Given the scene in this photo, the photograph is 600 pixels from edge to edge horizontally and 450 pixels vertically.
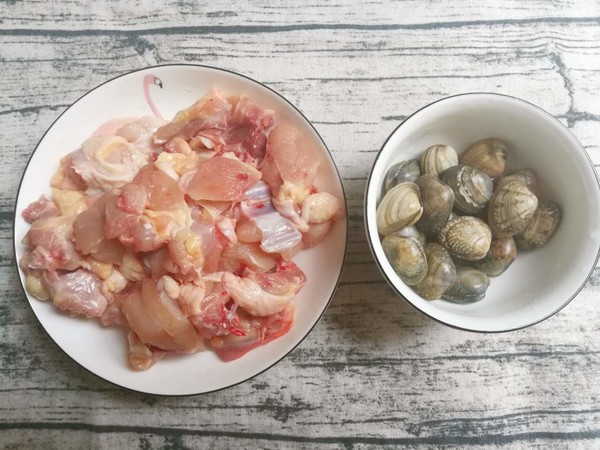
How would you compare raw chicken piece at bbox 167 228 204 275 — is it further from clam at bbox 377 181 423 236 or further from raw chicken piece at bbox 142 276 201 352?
clam at bbox 377 181 423 236

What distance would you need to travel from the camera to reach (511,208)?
0.99 m

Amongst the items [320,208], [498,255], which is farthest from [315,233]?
[498,255]

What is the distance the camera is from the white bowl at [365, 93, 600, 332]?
963 mm

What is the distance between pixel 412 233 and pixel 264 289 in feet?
1.03

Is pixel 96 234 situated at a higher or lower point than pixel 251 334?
higher

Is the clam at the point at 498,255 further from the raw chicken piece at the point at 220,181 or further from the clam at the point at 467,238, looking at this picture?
the raw chicken piece at the point at 220,181

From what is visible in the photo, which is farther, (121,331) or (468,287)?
(121,331)

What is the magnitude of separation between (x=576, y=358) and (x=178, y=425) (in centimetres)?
92

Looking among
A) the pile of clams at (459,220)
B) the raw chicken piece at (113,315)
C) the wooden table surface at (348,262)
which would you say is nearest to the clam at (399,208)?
the pile of clams at (459,220)

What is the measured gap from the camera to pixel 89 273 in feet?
3.54

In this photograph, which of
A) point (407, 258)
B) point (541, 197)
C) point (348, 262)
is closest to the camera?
point (407, 258)

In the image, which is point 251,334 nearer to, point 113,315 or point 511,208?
point 113,315

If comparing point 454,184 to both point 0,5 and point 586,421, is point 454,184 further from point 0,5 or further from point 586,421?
point 0,5

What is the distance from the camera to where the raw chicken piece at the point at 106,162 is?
3.58ft
